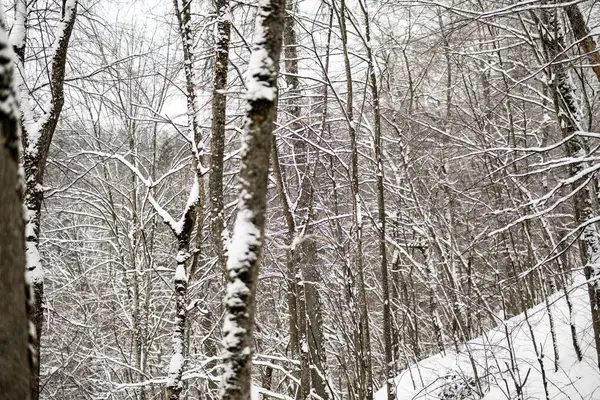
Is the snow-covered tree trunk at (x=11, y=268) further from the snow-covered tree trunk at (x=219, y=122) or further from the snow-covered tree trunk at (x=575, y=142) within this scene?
the snow-covered tree trunk at (x=575, y=142)

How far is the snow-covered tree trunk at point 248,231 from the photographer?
2.21 m

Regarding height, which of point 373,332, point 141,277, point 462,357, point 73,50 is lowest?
point 373,332

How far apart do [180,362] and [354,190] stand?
250 centimetres

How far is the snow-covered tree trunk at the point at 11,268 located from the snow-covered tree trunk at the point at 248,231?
1.15 m

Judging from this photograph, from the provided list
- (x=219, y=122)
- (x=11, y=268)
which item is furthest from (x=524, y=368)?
(x=11, y=268)

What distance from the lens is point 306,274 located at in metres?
7.28

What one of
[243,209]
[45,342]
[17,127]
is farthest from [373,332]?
[17,127]

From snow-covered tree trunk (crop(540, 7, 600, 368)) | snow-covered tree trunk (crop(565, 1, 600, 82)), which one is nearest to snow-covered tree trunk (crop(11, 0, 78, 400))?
snow-covered tree trunk (crop(540, 7, 600, 368))

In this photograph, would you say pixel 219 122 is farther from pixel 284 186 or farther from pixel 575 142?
pixel 575 142

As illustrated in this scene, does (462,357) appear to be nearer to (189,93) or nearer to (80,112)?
(189,93)

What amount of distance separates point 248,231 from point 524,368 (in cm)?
609

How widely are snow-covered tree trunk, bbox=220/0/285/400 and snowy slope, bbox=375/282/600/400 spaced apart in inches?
161

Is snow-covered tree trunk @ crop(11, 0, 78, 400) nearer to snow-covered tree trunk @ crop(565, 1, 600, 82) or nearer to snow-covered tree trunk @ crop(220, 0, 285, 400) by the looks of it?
snow-covered tree trunk @ crop(220, 0, 285, 400)

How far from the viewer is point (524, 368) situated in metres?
6.79
